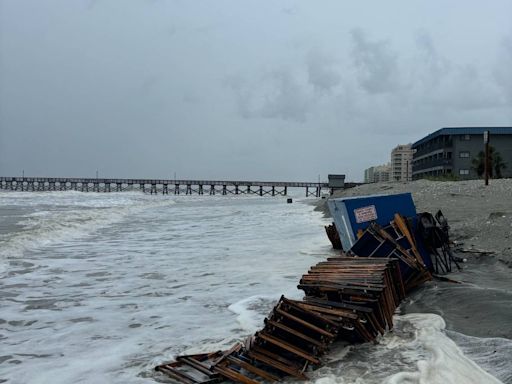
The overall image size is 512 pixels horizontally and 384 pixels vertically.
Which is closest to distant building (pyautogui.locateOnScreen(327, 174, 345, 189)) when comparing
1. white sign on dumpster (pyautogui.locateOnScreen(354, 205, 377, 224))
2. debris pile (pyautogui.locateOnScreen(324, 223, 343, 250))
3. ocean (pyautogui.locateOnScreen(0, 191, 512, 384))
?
debris pile (pyautogui.locateOnScreen(324, 223, 343, 250))

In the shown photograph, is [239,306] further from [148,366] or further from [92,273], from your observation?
[92,273]

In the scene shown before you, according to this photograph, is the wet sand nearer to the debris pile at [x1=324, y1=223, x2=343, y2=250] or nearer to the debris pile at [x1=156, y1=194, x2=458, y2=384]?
the debris pile at [x1=156, y1=194, x2=458, y2=384]

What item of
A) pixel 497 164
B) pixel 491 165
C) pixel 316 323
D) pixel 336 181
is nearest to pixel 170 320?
pixel 316 323

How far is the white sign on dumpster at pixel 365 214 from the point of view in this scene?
9.27m

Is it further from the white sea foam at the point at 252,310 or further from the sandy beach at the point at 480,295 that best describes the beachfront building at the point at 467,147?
the white sea foam at the point at 252,310

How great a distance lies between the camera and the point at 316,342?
4797mm

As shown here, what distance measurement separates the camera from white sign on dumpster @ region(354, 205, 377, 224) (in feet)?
30.4

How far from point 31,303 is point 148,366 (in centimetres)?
369

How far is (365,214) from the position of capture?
30.6 feet

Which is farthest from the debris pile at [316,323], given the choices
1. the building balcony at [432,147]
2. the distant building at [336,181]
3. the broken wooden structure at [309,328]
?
the distant building at [336,181]

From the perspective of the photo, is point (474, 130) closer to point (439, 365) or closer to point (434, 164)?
point (434, 164)

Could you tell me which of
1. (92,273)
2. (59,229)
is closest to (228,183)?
(59,229)

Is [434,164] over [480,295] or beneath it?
over

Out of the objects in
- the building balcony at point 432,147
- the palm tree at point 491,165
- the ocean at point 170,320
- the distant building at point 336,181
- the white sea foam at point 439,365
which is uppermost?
the building balcony at point 432,147
